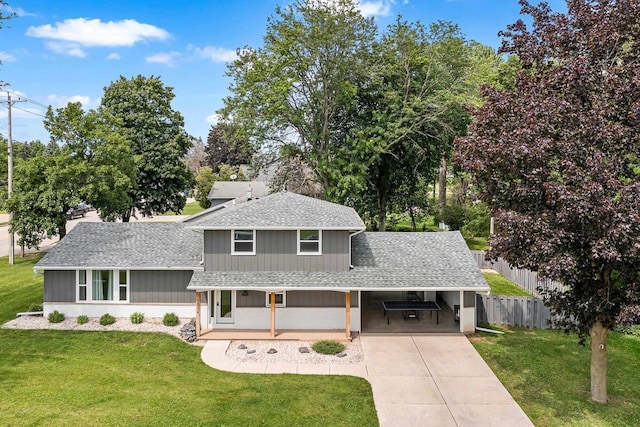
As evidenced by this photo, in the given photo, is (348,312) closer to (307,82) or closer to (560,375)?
(560,375)

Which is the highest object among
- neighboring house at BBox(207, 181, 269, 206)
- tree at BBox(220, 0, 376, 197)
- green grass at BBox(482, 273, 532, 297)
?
tree at BBox(220, 0, 376, 197)

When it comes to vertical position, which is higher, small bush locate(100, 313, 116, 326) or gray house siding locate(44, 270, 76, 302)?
gray house siding locate(44, 270, 76, 302)

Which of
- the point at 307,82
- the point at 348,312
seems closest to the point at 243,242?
the point at 348,312

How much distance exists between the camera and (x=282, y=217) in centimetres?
1772

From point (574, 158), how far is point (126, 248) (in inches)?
717

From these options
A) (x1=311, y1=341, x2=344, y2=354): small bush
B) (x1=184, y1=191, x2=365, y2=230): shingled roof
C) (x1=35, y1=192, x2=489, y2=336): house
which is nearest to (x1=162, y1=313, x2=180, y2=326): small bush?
(x1=35, y1=192, x2=489, y2=336): house

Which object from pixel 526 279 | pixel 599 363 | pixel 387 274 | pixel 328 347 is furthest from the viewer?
pixel 526 279

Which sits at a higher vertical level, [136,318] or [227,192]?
[227,192]

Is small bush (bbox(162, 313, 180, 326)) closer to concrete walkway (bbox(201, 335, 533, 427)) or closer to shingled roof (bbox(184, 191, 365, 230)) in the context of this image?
concrete walkway (bbox(201, 335, 533, 427))

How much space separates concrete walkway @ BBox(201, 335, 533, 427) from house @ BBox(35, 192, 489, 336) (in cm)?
187

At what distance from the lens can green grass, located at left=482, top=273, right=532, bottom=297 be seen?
22.7 m

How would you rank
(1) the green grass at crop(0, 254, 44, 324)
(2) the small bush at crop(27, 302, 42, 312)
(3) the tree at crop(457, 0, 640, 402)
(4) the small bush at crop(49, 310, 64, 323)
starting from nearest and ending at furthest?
(3) the tree at crop(457, 0, 640, 402)
(4) the small bush at crop(49, 310, 64, 323)
(2) the small bush at crop(27, 302, 42, 312)
(1) the green grass at crop(0, 254, 44, 324)

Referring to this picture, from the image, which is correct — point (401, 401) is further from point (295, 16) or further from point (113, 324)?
point (295, 16)

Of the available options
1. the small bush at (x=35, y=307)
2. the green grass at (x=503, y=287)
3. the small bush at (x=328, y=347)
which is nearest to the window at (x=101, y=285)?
the small bush at (x=35, y=307)
